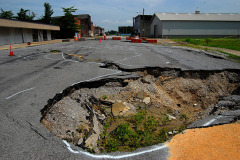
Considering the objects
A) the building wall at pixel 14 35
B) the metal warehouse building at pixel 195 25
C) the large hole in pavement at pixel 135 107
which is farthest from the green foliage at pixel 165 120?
the metal warehouse building at pixel 195 25

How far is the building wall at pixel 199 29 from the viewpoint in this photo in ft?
153

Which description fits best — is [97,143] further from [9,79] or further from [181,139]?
[9,79]

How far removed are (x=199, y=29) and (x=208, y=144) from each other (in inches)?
1986

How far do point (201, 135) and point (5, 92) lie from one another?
18.9 ft

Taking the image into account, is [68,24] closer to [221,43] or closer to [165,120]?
[221,43]

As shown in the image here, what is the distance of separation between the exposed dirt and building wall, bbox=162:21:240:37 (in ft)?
149

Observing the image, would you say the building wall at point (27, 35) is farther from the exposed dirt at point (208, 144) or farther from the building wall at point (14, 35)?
the exposed dirt at point (208, 144)

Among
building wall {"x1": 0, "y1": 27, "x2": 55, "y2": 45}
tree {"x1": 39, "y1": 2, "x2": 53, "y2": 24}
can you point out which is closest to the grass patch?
building wall {"x1": 0, "y1": 27, "x2": 55, "y2": 45}

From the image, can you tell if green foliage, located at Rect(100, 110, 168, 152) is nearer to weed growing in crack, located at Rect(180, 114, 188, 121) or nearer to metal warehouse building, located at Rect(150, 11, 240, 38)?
weed growing in crack, located at Rect(180, 114, 188, 121)

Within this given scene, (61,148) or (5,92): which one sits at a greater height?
(5,92)

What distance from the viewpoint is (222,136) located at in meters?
3.62

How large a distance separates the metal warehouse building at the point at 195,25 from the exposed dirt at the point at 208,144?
45.5 m

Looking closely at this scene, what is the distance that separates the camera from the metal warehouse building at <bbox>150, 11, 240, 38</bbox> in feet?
153

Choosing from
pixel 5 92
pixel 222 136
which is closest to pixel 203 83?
pixel 222 136
